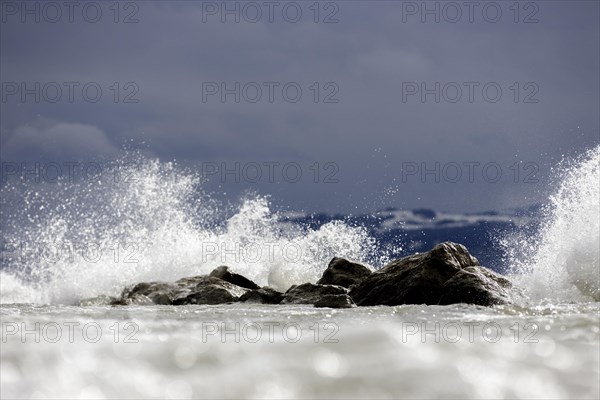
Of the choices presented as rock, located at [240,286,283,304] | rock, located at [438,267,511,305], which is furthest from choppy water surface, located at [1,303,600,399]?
rock, located at [240,286,283,304]

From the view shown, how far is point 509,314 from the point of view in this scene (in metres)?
5.80

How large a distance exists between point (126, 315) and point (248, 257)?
11001 mm

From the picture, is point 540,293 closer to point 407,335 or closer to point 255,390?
point 407,335

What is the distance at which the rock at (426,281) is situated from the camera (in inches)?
324

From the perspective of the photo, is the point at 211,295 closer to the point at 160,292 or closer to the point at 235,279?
the point at 160,292

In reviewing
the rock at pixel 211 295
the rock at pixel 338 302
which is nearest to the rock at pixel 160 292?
the rock at pixel 211 295

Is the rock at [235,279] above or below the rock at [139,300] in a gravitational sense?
above

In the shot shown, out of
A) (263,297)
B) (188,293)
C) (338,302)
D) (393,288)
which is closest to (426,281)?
(393,288)

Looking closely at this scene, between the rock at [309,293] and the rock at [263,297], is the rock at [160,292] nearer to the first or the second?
the rock at [263,297]

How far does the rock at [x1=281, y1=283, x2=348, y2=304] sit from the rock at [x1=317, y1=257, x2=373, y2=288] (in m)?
1.70

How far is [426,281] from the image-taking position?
8906 millimetres

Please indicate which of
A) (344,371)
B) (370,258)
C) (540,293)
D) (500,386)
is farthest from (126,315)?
(370,258)

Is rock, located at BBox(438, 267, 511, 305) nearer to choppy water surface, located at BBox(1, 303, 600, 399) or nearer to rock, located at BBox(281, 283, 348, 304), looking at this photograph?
rock, located at BBox(281, 283, 348, 304)

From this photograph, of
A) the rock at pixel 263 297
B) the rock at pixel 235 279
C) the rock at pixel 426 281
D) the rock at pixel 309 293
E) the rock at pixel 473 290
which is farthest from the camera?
the rock at pixel 235 279
